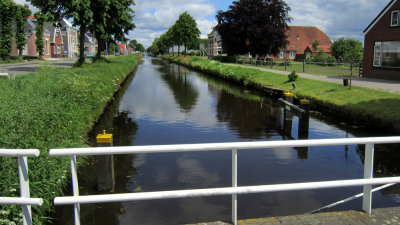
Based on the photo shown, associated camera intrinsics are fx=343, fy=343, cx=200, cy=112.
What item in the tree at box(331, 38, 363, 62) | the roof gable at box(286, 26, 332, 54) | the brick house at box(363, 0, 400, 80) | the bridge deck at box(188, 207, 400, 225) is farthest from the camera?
the roof gable at box(286, 26, 332, 54)

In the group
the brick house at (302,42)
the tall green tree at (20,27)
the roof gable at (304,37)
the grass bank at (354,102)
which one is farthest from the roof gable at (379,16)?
the roof gable at (304,37)

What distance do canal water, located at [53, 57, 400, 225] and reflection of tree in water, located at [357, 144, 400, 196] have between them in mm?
22

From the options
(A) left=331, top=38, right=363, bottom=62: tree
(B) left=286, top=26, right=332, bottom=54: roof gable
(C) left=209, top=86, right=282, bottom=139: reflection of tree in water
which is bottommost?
(C) left=209, top=86, right=282, bottom=139: reflection of tree in water

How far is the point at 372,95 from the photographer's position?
48.8 feet

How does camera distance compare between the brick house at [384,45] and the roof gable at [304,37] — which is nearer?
the brick house at [384,45]

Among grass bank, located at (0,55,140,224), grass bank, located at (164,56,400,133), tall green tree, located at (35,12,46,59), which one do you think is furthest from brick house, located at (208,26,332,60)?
grass bank, located at (0,55,140,224)

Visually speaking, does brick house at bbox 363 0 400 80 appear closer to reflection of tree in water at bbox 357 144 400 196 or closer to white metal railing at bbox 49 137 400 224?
reflection of tree in water at bbox 357 144 400 196

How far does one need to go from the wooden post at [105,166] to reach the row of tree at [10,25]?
3868cm

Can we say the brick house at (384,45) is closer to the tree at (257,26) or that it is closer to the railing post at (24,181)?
the tree at (257,26)

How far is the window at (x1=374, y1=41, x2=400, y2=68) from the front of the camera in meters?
22.2

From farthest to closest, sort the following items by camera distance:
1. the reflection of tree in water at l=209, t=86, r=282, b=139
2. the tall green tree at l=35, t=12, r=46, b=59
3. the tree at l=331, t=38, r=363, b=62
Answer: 1. the tall green tree at l=35, t=12, r=46, b=59
2. the tree at l=331, t=38, r=363, b=62
3. the reflection of tree in water at l=209, t=86, r=282, b=139

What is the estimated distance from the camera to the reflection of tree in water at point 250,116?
1223 centimetres

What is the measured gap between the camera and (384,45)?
23.5 meters

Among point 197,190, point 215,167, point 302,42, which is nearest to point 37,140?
point 197,190
